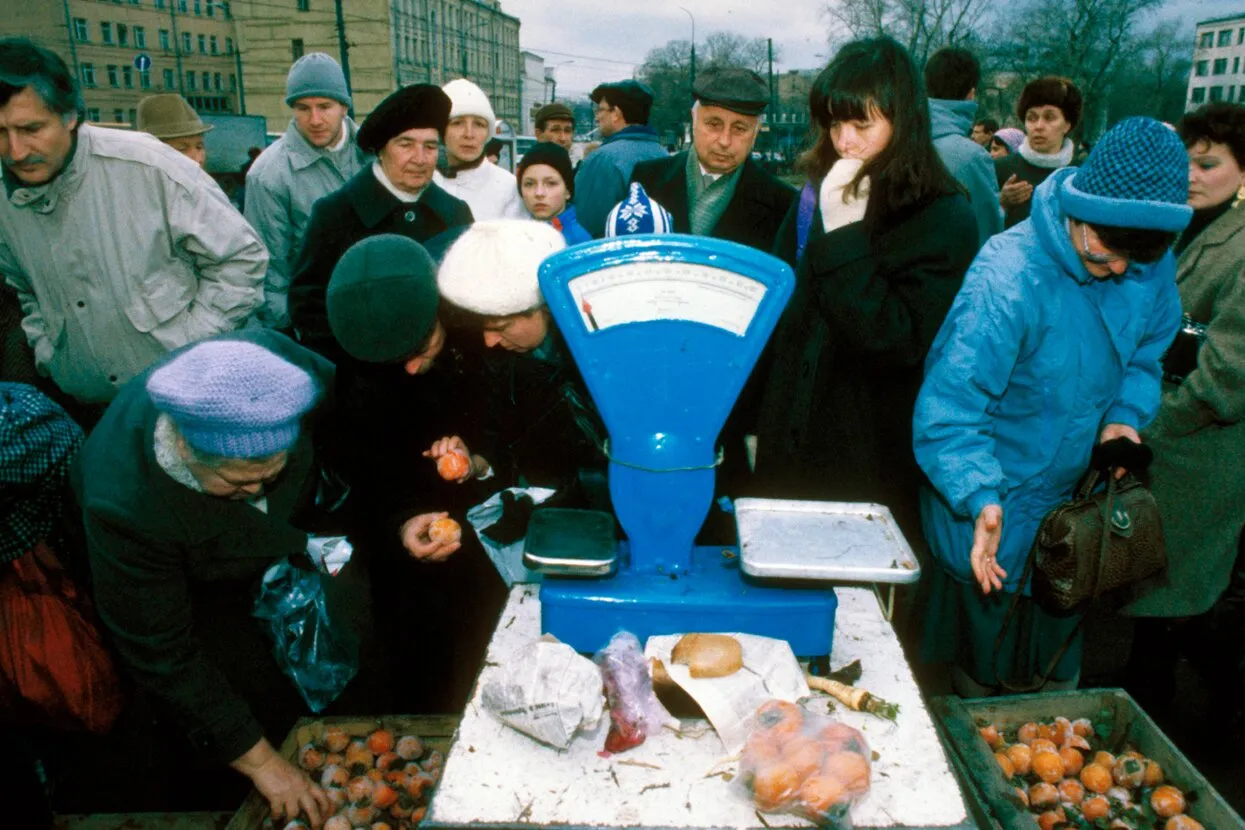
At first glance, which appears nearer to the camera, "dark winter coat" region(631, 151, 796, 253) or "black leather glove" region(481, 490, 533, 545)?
"black leather glove" region(481, 490, 533, 545)

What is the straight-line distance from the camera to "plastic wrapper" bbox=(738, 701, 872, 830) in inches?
40.1


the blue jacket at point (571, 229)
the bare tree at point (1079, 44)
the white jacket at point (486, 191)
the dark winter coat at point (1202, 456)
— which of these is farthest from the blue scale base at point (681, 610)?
the bare tree at point (1079, 44)

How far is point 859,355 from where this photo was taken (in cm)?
187

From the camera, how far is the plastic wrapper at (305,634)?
1845 mm

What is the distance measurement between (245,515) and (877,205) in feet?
4.80

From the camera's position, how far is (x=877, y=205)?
1790mm

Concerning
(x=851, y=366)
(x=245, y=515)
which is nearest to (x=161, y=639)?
(x=245, y=515)

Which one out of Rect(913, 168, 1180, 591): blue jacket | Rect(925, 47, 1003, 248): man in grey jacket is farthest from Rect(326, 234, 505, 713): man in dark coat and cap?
Rect(925, 47, 1003, 248): man in grey jacket

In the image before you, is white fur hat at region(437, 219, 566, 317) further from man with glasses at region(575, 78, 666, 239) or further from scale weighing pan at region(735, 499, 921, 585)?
man with glasses at region(575, 78, 666, 239)

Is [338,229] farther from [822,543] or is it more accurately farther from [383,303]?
[822,543]

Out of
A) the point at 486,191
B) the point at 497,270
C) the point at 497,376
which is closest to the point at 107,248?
the point at 497,376

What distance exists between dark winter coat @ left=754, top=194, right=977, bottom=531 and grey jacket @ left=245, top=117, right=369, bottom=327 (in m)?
2.43

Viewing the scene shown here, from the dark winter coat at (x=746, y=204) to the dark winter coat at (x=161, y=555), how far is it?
1.63 meters

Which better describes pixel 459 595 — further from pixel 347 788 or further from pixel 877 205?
pixel 877 205
